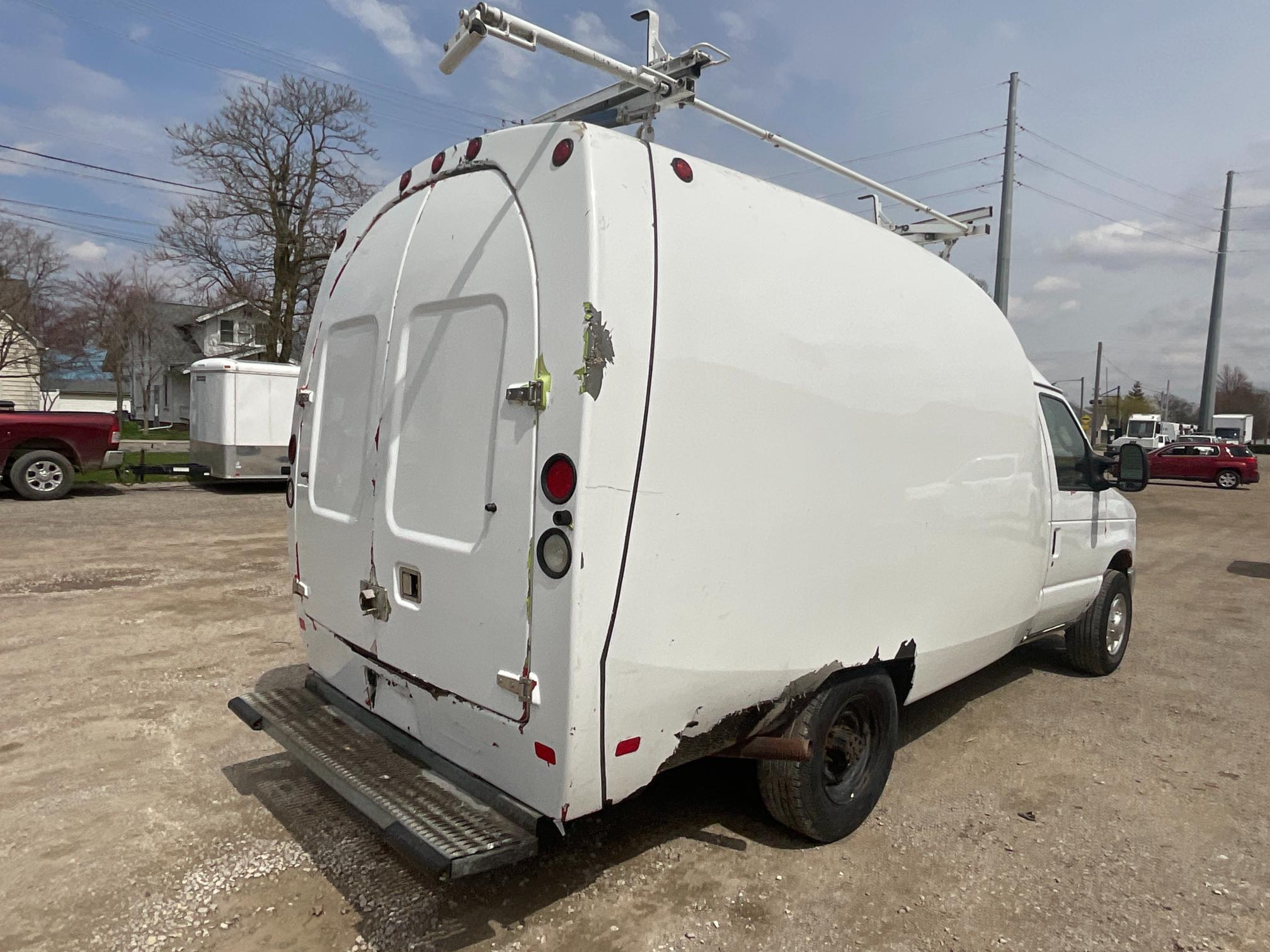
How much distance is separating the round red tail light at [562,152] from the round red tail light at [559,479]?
946 mm

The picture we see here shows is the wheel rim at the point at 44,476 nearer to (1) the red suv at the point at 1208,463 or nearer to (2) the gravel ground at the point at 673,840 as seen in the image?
(2) the gravel ground at the point at 673,840

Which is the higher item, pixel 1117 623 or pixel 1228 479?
pixel 1228 479

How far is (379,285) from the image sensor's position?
10.9 feet

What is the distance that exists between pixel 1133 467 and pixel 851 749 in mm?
3200

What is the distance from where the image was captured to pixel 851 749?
3.58m

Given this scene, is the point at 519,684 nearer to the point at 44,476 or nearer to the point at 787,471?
the point at 787,471

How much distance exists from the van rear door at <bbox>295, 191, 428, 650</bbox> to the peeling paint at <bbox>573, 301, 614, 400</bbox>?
116cm

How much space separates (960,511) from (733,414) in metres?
1.75

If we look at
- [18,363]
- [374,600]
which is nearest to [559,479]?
[374,600]

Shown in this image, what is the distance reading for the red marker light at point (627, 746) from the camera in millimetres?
2525

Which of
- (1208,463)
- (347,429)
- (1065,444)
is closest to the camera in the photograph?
(347,429)

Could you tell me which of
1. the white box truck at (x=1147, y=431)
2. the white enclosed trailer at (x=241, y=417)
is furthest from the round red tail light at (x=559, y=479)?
the white box truck at (x=1147, y=431)

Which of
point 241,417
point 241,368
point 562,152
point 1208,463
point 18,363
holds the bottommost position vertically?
point 241,417

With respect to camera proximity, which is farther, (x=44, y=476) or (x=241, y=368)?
(x=241, y=368)
